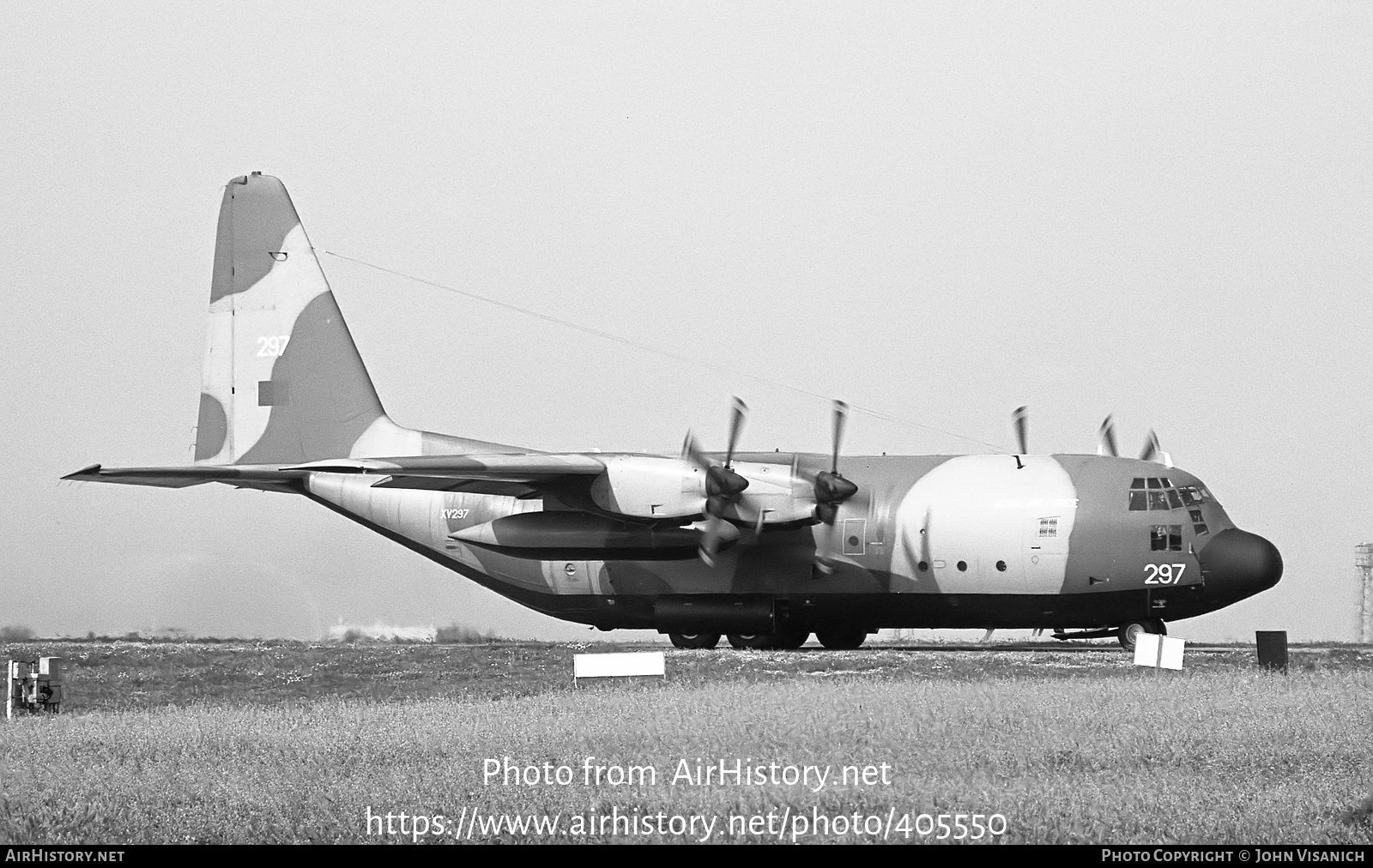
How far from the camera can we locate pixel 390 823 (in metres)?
11.8

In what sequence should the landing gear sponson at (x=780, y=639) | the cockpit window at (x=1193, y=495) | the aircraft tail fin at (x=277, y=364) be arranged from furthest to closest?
the aircraft tail fin at (x=277, y=364) → the landing gear sponson at (x=780, y=639) → the cockpit window at (x=1193, y=495)

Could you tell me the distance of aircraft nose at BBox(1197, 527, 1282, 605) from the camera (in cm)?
2677

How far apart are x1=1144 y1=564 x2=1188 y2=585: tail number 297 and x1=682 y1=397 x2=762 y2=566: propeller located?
6.94 m

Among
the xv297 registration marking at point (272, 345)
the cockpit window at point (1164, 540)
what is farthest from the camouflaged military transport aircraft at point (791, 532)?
the xv297 registration marking at point (272, 345)

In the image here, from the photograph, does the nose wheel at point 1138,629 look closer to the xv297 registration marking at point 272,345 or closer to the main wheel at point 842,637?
the main wheel at point 842,637

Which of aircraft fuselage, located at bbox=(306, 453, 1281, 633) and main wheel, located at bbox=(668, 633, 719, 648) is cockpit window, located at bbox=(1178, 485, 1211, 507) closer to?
aircraft fuselage, located at bbox=(306, 453, 1281, 633)

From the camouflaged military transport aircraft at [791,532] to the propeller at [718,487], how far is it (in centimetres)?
4

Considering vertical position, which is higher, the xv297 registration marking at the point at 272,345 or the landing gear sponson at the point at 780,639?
the xv297 registration marking at the point at 272,345

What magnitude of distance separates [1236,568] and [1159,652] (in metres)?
5.70

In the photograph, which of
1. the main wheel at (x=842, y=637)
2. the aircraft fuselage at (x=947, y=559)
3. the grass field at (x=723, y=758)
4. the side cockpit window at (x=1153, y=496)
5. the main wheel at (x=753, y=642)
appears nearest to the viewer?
the grass field at (x=723, y=758)

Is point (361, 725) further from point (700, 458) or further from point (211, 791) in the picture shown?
point (700, 458)

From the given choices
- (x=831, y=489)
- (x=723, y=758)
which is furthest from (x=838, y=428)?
(x=723, y=758)

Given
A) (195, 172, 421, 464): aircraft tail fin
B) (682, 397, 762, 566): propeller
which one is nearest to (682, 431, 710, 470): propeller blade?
(682, 397, 762, 566): propeller

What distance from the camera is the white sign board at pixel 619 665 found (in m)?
19.0
